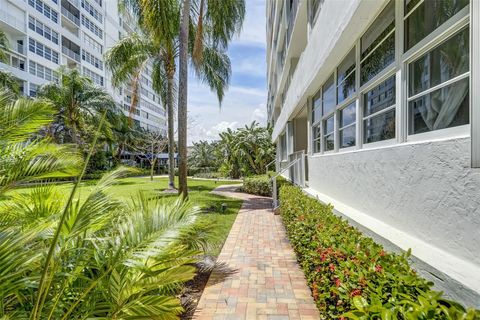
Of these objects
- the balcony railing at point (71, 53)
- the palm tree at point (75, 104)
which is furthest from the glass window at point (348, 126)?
the balcony railing at point (71, 53)

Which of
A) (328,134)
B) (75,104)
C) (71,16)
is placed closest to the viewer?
(328,134)

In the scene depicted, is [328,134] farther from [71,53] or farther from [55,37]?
[71,53]

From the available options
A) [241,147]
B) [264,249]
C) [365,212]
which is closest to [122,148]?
[241,147]

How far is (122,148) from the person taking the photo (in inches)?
1741

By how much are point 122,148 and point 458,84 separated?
152 ft

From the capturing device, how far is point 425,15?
9.67 feet

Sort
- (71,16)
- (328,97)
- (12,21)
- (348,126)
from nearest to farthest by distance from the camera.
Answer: (348,126) → (328,97) → (12,21) → (71,16)

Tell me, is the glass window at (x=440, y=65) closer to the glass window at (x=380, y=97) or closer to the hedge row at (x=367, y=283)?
the glass window at (x=380, y=97)

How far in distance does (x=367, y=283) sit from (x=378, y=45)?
343 centimetres

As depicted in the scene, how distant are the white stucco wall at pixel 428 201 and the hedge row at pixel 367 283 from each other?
27cm

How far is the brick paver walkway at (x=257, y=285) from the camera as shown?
3949 mm

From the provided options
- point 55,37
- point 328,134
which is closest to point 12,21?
point 55,37

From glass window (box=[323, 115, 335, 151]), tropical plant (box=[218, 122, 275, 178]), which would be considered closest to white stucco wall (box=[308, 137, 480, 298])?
glass window (box=[323, 115, 335, 151])

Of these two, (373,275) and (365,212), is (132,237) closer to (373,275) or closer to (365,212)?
(373,275)
